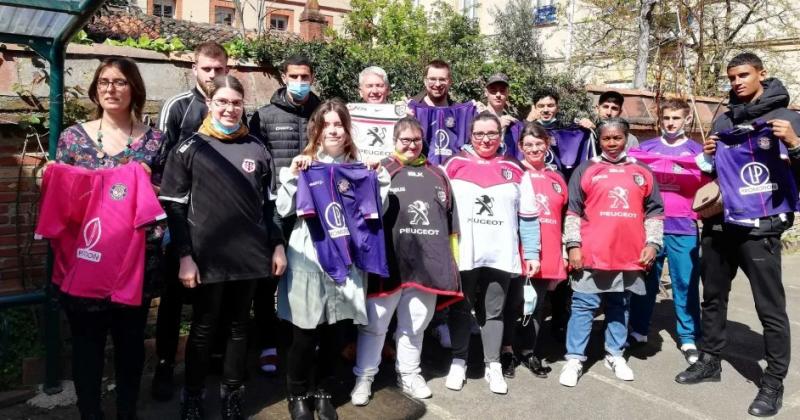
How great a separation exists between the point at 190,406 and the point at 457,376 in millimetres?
1806

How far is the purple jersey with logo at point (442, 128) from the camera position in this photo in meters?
5.17

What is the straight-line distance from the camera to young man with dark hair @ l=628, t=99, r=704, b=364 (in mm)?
5309

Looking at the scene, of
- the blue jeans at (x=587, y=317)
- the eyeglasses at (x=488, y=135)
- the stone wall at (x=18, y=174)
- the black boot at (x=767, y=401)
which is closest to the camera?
the black boot at (x=767, y=401)

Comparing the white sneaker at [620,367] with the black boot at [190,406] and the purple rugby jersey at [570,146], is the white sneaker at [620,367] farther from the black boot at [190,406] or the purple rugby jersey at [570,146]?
the black boot at [190,406]

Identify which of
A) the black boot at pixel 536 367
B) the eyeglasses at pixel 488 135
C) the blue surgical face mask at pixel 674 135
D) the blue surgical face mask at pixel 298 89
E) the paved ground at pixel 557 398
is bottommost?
the paved ground at pixel 557 398

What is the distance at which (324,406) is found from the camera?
3928mm

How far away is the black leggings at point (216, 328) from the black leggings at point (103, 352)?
280 mm

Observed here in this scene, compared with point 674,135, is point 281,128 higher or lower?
lower

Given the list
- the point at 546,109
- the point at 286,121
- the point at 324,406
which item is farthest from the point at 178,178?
the point at 546,109

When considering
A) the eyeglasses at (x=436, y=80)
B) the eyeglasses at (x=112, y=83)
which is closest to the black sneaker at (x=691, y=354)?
the eyeglasses at (x=436, y=80)

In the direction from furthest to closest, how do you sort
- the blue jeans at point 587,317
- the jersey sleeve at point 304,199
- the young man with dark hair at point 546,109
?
the young man with dark hair at point 546,109
the blue jeans at point 587,317
the jersey sleeve at point 304,199

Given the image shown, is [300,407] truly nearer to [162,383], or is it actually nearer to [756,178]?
[162,383]

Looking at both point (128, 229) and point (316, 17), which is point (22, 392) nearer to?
point (128, 229)

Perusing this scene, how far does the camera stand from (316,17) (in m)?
14.9
